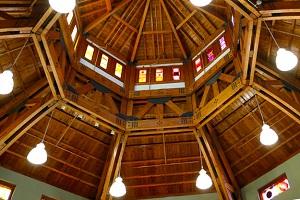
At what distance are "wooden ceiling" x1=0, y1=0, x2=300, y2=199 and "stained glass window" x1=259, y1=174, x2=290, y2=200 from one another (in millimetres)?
700

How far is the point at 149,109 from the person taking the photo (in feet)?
45.4

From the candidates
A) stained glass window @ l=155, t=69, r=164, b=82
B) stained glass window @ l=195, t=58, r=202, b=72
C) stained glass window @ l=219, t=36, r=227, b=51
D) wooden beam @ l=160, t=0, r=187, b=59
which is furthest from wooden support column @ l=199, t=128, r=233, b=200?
wooden beam @ l=160, t=0, r=187, b=59

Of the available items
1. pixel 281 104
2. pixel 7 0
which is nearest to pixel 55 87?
pixel 7 0

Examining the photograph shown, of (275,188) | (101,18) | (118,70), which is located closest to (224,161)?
(275,188)

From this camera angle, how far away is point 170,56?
15.8 m

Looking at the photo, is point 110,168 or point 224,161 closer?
point 110,168

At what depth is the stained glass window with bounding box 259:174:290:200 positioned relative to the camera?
12.4 m

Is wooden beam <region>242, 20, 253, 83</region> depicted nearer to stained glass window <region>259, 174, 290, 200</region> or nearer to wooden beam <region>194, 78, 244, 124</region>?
wooden beam <region>194, 78, 244, 124</region>

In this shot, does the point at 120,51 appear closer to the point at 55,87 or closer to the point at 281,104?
the point at 55,87

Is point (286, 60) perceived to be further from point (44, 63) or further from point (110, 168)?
point (110, 168)

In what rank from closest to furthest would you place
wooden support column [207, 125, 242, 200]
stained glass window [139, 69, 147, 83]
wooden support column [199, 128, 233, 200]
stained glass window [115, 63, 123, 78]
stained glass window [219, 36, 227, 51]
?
1. wooden support column [199, 128, 233, 200]
2. stained glass window [219, 36, 227, 51]
3. wooden support column [207, 125, 242, 200]
4. stained glass window [115, 63, 123, 78]
5. stained glass window [139, 69, 147, 83]

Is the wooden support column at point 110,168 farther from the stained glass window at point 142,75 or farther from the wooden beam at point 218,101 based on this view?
the wooden beam at point 218,101

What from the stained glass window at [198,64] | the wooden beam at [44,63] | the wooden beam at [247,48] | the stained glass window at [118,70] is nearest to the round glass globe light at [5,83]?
the wooden beam at [44,63]

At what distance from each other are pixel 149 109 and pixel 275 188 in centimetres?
582
